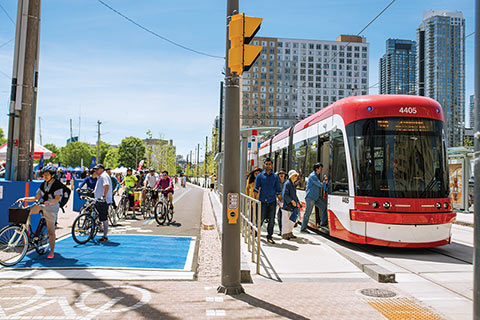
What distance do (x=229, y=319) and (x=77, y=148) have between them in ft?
399

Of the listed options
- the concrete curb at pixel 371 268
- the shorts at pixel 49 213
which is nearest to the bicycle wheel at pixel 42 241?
the shorts at pixel 49 213

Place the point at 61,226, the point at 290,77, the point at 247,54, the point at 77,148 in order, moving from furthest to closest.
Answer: the point at 290,77, the point at 77,148, the point at 61,226, the point at 247,54

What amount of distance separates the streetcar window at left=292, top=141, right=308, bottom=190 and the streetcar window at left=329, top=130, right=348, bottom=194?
2.57 meters

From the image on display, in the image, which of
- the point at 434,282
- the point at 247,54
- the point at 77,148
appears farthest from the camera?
the point at 77,148

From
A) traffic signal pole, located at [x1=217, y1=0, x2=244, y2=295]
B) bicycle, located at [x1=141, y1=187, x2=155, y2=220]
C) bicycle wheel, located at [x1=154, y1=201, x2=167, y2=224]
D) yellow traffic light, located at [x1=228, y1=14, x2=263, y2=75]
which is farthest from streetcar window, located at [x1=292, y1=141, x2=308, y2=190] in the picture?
yellow traffic light, located at [x1=228, y1=14, x2=263, y2=75]

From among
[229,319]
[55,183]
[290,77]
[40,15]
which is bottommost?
[229,319]

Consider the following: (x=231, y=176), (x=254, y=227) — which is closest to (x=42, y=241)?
(x=254, y=227)

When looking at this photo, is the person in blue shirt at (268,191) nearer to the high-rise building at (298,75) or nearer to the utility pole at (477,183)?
the utility pole at (477,183)

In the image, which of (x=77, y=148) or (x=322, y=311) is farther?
(x=77, y=148)

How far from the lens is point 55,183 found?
Result: 25.3 ft

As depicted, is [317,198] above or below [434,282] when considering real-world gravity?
above

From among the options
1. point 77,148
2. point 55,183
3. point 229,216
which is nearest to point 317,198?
point 229,216

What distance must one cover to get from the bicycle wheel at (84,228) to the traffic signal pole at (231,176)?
491 cm

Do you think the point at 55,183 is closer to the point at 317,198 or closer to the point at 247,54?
the point at 247,54
